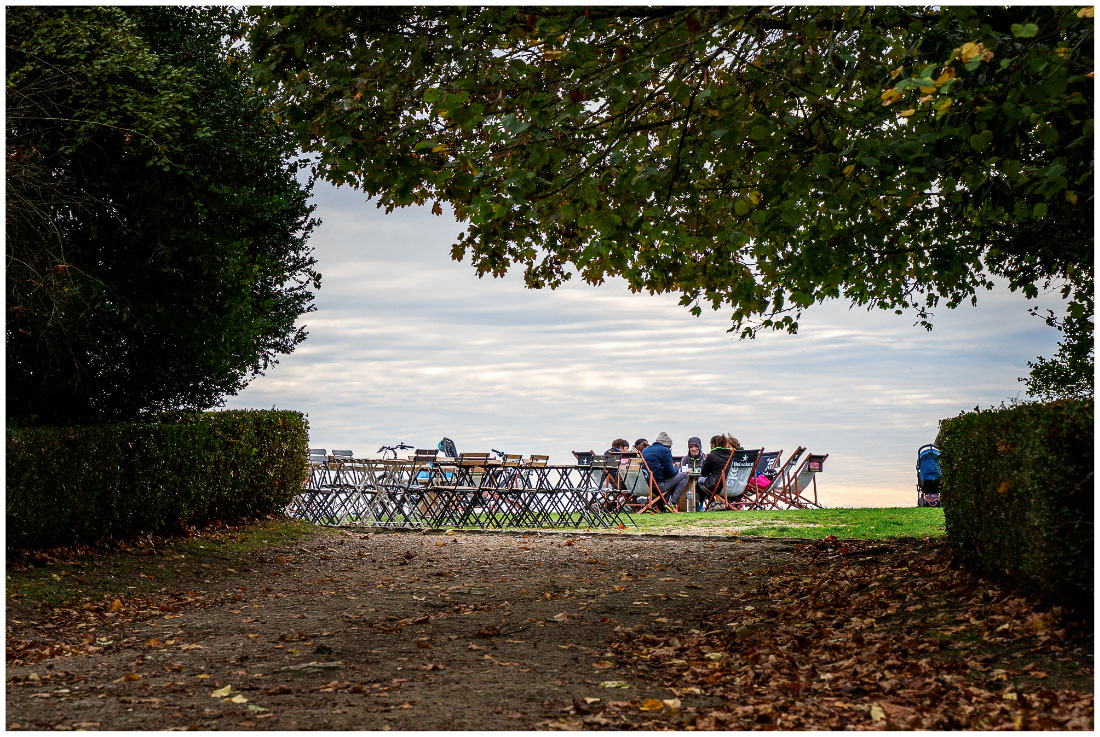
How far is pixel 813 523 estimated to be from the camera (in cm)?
1482

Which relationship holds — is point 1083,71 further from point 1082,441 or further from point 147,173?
point 147,173

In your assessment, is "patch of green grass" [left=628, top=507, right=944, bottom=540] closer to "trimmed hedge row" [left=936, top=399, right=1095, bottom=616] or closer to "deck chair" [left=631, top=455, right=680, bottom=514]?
"deck chair" [left=631, top=455, right=680, bottom=514]

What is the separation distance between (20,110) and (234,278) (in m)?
2.89

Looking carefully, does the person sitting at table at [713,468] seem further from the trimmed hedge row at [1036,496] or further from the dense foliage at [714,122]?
the trimmed hedge row at [1036,496]

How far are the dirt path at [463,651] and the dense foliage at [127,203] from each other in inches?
113

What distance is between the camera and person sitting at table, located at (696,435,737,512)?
18.3 meters

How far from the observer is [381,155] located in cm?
923

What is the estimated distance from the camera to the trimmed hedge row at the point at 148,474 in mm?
10039

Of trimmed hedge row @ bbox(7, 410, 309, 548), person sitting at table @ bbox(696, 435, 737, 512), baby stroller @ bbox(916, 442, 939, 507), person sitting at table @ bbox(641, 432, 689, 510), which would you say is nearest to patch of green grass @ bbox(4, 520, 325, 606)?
trimmed hedge row @ bbox(7, 410, 309, 548)

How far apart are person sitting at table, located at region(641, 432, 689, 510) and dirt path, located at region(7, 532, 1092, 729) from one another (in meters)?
6.42

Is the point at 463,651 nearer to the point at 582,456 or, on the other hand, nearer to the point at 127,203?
the point at 127,203

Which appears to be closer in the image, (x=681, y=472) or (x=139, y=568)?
(x=139, y=568)

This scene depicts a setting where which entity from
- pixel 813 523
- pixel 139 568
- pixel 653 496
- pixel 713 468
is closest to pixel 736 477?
pixel 713 468

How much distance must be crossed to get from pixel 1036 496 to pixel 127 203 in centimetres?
1004
